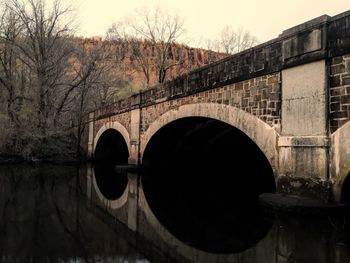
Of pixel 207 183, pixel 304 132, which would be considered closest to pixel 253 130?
pixel 304 132

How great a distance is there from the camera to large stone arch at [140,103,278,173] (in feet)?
24.7

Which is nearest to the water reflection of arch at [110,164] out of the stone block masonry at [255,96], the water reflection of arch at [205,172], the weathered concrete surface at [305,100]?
the water reflection of arch at [205,172]

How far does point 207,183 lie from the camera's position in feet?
42.8

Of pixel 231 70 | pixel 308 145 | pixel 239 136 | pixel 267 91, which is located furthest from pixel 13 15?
pixel 308 145

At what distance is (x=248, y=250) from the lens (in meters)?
5.17

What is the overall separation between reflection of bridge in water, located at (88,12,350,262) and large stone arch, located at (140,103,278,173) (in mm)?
21

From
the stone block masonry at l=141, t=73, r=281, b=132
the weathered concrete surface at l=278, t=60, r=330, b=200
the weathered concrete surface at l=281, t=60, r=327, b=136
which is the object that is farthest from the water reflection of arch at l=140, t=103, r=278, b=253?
the weathered concrete surface at l=281, t=60, r=327, b=136

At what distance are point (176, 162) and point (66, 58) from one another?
38.8 ft

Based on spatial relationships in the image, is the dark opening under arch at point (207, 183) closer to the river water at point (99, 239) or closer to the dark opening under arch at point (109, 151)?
the river water at point (99, 239)

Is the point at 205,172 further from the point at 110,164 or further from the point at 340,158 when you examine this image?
the point at 340,158

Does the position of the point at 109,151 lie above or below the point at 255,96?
below

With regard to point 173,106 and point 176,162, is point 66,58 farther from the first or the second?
point 173,106

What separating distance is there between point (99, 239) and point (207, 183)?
771 centimetres

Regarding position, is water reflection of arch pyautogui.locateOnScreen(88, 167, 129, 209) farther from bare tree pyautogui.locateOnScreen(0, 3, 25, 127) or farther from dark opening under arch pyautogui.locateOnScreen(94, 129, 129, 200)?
bare tree pyautogui.locateOnScreen(0, 3, 25, 127)
